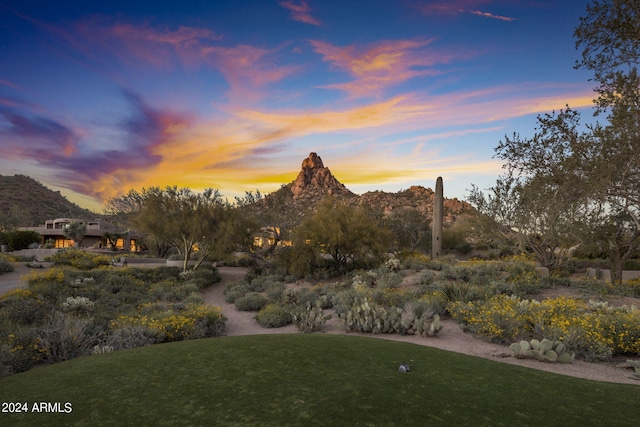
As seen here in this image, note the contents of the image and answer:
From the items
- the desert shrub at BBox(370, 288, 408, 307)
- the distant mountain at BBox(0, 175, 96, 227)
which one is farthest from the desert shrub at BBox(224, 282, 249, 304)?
the distant mountain at BBox(0, 175, 96, 227)

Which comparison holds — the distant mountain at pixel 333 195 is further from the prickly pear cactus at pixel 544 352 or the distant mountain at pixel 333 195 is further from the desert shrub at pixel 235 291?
the prickly pear cactus at pixel 544 352

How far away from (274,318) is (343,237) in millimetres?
11540

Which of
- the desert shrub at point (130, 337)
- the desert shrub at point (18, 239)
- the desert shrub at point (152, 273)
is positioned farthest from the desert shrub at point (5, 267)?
the desert shrub at point (18, 239)

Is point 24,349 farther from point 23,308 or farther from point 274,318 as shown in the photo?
point 274,318

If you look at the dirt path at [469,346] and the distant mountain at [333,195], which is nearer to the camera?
the dirt path at [469,346]

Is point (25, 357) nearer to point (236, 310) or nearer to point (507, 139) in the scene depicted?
point (236, 310)

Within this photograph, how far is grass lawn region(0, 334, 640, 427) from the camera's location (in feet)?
12.2

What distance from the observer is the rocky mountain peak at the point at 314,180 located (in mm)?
84419

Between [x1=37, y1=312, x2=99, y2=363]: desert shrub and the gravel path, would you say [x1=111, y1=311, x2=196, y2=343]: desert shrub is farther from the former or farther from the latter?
the gravel path

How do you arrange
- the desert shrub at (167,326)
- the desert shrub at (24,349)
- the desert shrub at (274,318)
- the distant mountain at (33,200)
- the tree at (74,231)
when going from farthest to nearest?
the distant mountain at (33,200) < the tree at (74,231) < the desert shrub at (274,318) < the desert shrub at (167,326) < the desert shrub at (24,349)

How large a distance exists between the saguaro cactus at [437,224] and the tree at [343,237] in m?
5.57

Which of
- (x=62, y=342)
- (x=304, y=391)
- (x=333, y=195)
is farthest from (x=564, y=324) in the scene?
(x=333, y=195)

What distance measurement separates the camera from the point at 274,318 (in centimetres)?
1345

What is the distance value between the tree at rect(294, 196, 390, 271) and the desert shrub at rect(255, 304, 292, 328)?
33.8 feet
